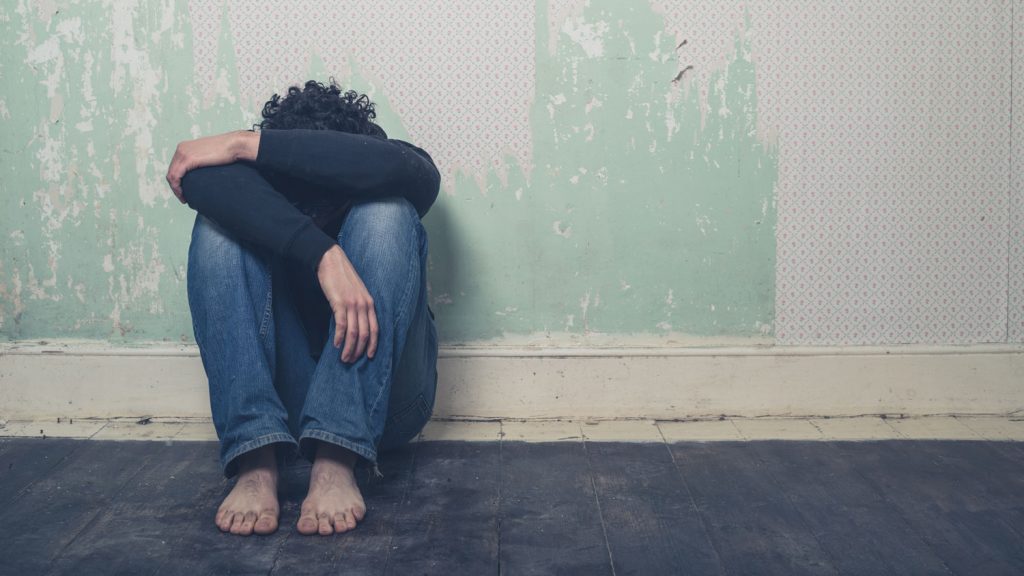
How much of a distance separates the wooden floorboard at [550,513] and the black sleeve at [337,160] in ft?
2.03

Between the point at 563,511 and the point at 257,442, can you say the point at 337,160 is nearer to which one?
the point at 257,442

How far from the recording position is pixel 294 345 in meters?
1.61

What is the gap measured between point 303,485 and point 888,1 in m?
1.67

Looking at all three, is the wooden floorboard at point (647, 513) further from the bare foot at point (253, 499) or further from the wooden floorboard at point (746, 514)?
the bare foot at point (253, 499)

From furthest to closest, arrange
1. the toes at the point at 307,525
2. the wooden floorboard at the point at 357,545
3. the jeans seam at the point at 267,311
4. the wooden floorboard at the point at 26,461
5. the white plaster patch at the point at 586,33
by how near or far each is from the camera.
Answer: the white plaster patch at the point at 586,33
the wooden floorboard at the point at 26,461
the jeans seam at the point at 267,311
the toes at the point at 307,525
the wooden floorboard at the point at 357,545

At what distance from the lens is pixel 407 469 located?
5.71 feet

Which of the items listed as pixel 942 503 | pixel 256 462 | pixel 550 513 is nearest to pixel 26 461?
pixel 256 462

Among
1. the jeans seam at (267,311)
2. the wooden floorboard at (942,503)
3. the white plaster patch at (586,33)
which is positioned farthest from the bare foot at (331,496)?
the white plaster patch at (586,33)

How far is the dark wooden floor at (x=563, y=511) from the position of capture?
1.34 metres

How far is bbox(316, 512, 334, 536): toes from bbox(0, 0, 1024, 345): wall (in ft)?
2.34

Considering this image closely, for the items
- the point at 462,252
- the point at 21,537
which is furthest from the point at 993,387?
the point at 21,537

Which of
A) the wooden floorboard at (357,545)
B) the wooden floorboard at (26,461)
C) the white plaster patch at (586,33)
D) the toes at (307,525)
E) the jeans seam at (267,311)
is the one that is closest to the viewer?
the wooden floorboard at (357,545)

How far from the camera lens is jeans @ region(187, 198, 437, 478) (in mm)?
1452

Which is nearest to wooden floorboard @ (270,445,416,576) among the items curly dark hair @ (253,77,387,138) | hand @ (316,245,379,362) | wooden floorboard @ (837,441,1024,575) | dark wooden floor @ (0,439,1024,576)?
dark wooden floor @ (0,439,1024,576)
